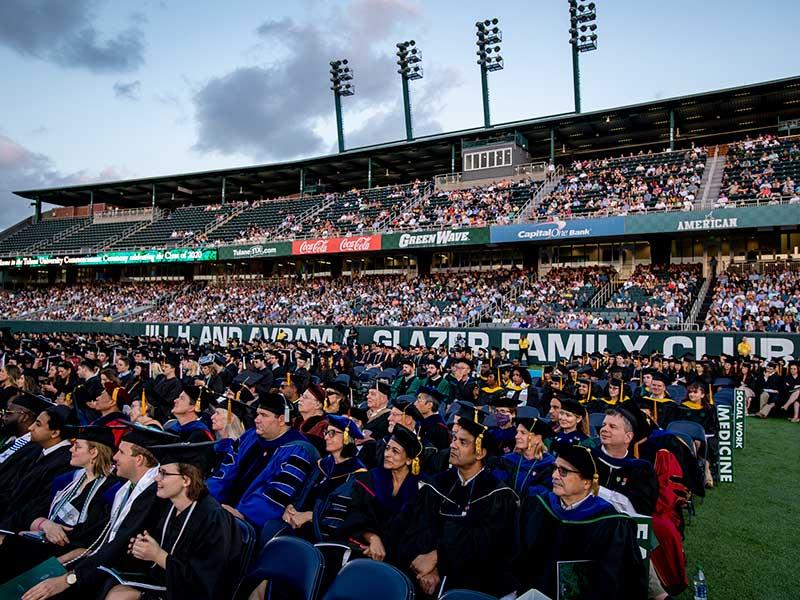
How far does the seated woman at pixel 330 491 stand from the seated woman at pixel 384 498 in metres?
0.15

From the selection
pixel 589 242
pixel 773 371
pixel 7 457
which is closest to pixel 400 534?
pixel 7 457

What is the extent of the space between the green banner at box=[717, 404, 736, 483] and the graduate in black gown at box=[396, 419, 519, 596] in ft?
16.3

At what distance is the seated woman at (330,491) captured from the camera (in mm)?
4160

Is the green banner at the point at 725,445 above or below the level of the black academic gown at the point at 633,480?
below

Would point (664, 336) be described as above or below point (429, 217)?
below

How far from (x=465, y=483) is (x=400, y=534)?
0.59m

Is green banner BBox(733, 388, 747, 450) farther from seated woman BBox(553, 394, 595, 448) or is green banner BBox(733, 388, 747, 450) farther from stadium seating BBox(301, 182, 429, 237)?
stadium seating BBox(301, 182, 429, 237)

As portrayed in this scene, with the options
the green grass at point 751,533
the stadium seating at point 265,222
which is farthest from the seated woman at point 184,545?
the stadium seating at point 265,222

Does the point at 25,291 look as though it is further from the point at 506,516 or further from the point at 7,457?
the point at 506,516

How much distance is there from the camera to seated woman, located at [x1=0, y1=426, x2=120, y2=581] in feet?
13.3

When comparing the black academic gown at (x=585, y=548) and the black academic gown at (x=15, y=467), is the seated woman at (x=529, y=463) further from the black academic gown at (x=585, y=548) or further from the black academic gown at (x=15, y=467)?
the black academic gown at (x=15, y=467)

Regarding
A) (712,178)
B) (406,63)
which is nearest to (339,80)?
(406,63)

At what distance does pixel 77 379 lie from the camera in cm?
1124

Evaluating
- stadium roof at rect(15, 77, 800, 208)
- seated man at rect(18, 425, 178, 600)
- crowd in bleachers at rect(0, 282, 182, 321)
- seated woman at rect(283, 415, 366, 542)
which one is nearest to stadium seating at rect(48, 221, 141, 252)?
crowd in bleachers at rect(0, 282, 182, 321)
